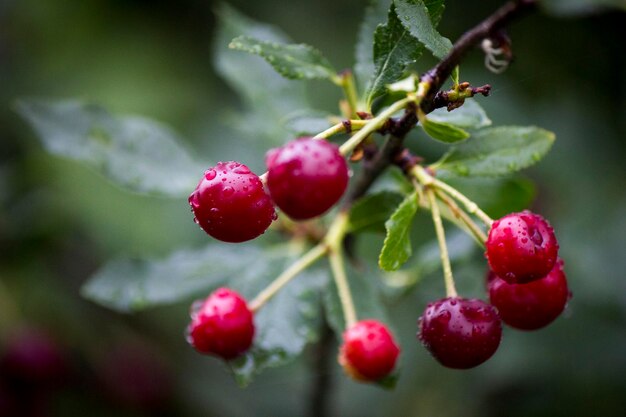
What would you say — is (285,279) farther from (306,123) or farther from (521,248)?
(521,248)

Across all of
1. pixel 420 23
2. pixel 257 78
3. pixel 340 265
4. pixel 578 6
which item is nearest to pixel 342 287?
pixel 340 265

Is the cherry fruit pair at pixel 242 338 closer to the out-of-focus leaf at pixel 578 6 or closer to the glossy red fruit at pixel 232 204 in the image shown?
the glossy red fruit at pixel 232 204

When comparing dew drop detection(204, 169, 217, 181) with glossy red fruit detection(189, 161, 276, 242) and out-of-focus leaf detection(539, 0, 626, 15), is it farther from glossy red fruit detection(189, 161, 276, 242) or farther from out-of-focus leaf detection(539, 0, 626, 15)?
out-of-focus leaf detection(539, 0, 626, 15)

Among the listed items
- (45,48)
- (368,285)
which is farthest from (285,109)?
(45,48)

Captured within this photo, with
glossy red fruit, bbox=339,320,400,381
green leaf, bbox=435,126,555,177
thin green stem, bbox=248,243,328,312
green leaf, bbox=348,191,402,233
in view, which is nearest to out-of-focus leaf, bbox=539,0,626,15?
green leaf, bbox=435,126,555,177

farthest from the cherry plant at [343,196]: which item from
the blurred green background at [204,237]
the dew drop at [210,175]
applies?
the blurred green background at [204,237]
